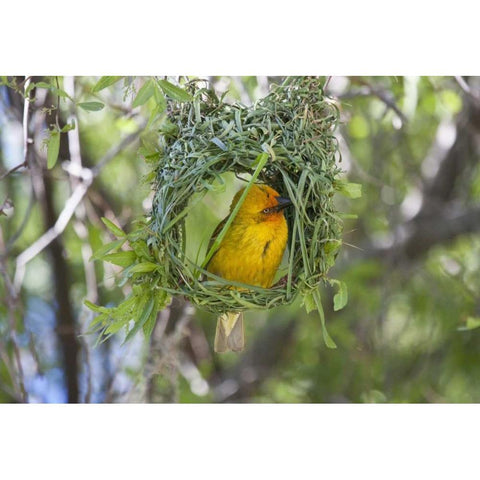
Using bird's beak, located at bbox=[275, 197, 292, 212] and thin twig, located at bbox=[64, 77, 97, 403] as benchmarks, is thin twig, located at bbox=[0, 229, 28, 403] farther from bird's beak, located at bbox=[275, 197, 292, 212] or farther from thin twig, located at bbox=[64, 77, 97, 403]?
bird's beak, located at bbox=[275, 197, 292, 212]

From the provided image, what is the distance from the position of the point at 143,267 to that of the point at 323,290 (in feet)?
4.73

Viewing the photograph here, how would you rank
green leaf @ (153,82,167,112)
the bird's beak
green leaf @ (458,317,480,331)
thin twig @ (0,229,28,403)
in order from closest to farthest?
green leaf @ (153,82,167,112)
the bird's beak
green leaf @ (458,317,480,331)
thin twig @ (0,229,28,403)

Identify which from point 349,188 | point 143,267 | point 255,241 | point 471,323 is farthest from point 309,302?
point 471,323

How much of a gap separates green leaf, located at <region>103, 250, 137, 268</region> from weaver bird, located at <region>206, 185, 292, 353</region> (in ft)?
0.75

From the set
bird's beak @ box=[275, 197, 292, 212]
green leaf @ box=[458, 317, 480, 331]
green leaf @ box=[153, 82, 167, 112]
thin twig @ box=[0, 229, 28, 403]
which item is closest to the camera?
green leaf @ box=[153, 82, 167, 112]

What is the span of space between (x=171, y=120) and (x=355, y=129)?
1.23 meters

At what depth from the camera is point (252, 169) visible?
4.88 ft

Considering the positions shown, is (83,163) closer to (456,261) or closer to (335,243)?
(335,243)

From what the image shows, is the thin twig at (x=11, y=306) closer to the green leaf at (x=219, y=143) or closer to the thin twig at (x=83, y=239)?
the thin twig at (x=83, y=239)

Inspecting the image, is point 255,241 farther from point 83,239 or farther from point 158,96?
point 83,239

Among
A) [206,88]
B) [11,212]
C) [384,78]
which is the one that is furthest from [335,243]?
[11,212]

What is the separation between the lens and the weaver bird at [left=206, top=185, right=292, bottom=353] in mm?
1525

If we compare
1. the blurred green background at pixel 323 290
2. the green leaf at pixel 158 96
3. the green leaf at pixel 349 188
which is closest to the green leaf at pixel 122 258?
the green leaf at pixel 158 96

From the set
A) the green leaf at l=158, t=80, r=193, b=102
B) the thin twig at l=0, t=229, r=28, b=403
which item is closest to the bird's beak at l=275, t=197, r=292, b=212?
the green leaf at l=158, t=80, r=193, b=102
